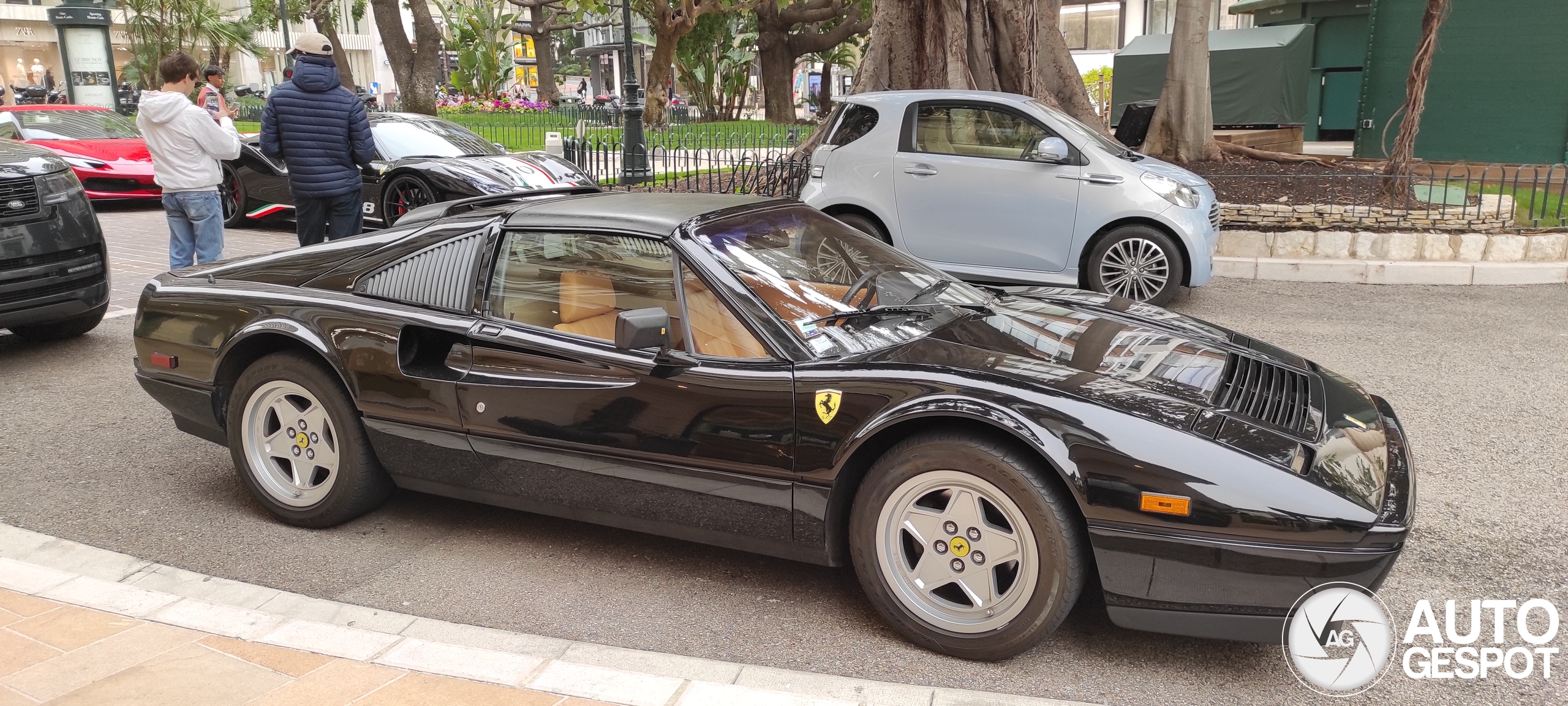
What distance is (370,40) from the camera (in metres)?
80.9

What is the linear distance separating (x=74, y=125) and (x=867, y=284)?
14.4 meters

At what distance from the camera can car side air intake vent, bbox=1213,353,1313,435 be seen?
315 centimetres

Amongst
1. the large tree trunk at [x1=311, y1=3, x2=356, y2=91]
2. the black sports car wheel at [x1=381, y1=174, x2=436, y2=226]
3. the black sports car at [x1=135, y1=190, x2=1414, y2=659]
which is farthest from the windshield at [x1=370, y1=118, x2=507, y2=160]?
the large tree trunk at [x1=311, y1=3, x2=356, y2=91]

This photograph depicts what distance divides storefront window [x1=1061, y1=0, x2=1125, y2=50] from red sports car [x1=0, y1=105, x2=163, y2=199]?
131 ft

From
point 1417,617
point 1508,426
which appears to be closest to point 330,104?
point 1417,617

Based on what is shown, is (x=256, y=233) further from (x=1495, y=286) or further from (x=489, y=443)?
(x=1495, y=286)

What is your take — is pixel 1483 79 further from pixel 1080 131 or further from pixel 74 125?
pixel 74 125

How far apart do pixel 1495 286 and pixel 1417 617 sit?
739 centimetres

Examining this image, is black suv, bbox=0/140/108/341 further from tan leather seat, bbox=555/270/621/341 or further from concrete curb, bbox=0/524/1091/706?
tan leather seat, bbox=555/270/621/341

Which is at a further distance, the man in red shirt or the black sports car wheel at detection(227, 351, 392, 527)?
the man in red shirt

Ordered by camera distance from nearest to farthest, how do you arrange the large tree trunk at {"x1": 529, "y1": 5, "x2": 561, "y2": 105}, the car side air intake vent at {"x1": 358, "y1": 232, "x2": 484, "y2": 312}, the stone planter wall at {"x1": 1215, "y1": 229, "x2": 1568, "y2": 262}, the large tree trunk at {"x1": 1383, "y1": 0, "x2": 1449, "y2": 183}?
the car side air intake vent at {"x1": 358, "y1": 232, "x2": 484, "y2": 312} → the stone planter wall at {"x1": 1215, "y1": 229, "x2": 1568, "y2": 262} → the large tree trunk at {"x1": 1383, "y1": 0, "x2": 1449, "y2": 183} → the large tree trunk at {"x1": 529, "y1": 5, "x2": 561, "y2": 105}

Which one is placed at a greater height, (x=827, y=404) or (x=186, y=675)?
(x=827, y=404)

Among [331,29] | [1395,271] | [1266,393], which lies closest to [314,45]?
[1266,393]

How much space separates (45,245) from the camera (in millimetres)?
6301
